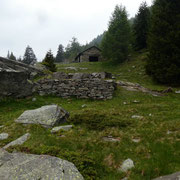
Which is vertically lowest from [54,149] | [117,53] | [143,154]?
[143,154]

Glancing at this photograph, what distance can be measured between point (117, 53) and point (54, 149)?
119 feet

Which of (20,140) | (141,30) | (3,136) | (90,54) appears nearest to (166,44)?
(20,140)

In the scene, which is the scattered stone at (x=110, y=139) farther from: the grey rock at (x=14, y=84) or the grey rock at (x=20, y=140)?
the grey rock at (x=14, y=84)

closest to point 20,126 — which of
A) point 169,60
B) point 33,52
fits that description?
point 169,60

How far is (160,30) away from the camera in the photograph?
23.2 m

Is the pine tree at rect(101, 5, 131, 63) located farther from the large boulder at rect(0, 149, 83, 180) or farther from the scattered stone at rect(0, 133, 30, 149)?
the large boulder at rect(0, 149, 83, 180)

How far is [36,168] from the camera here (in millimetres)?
3734

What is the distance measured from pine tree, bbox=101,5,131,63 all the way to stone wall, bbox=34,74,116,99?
972 inches

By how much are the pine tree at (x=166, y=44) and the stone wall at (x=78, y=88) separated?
988cm

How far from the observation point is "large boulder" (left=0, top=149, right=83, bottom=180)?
3526 millimetres

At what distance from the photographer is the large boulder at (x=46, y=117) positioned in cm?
762

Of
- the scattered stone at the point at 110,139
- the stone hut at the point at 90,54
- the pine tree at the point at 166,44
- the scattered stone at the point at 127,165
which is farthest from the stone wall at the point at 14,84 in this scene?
the stone hut at the point at 90,54

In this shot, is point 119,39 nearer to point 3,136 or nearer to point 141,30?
point 141,30

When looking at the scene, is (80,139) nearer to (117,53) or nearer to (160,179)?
(160,179)
